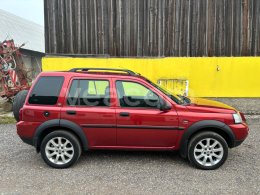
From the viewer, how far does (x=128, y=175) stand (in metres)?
4.60

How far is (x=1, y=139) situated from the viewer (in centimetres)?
669

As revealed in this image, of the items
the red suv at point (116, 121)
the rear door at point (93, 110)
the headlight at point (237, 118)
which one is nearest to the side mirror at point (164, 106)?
the red suv at point (116, 121)

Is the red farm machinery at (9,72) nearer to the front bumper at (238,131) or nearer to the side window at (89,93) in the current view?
the side window at (89,93)

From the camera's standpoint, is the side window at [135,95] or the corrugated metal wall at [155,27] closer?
the side window at [135,95]

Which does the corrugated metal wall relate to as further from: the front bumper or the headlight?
the front bumper

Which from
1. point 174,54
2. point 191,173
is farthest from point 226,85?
point 191,173

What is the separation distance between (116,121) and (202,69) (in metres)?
5.37

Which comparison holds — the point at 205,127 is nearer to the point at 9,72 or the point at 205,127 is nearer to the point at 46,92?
the point at 46,92

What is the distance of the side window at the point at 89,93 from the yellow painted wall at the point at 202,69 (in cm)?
462

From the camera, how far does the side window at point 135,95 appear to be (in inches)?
191

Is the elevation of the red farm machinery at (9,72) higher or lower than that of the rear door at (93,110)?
higher

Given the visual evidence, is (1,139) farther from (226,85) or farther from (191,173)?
(226,85)

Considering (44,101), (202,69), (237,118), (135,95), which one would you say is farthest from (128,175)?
(202,69)

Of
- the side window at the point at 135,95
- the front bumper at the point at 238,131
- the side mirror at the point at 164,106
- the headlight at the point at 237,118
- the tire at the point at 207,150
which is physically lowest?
the tire at the point at 207,150
